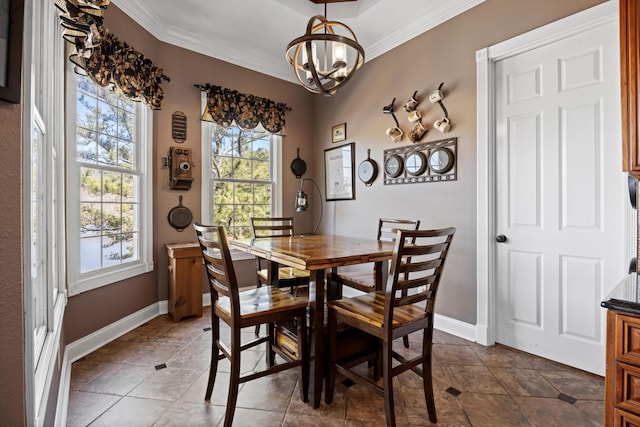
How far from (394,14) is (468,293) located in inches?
108

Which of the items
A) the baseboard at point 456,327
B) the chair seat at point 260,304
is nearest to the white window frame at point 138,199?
the chair seat at point 260,304

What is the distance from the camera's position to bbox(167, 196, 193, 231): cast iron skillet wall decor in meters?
3.24

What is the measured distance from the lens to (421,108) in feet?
9.84

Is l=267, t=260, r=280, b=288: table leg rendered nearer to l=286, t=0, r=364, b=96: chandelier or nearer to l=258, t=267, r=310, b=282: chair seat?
l=258, t=267, r=310, b=282: chair seat

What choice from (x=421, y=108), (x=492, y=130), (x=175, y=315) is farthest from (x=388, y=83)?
(x=175, y=315)

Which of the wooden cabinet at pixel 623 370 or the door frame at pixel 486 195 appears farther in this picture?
the door frame at pixel 486 195

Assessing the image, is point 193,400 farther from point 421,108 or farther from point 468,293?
point 421,108

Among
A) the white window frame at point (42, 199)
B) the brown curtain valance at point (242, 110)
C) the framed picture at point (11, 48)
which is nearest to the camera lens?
the framed picture at point (11, 48)

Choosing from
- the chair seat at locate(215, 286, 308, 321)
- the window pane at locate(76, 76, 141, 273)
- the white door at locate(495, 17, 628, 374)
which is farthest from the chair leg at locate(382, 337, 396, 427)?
the window pane at locate(76, 76, 141, 273)

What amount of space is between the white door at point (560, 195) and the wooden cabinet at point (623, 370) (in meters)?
1.30

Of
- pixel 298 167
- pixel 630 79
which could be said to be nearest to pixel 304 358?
pixel 630 79

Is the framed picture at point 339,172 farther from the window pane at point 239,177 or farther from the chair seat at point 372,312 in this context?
the chair seat at point 372,312

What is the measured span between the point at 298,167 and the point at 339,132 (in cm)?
75

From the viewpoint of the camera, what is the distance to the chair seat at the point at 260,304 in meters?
1.65
